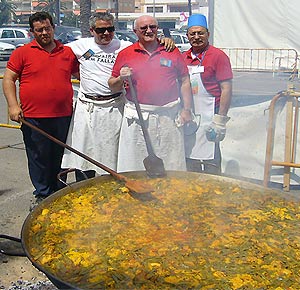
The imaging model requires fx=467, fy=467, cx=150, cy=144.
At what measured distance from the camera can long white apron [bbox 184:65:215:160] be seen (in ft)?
13.7

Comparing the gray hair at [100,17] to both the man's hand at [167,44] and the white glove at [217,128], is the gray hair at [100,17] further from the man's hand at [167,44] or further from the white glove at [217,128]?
the white glove at [217,128]

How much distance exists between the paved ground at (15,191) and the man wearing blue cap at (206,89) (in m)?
1.23

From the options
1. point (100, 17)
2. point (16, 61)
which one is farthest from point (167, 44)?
point (16, 61)

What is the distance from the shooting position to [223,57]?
409cm

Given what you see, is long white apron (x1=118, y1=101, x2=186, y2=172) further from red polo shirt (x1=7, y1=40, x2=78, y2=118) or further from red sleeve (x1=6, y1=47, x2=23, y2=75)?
red sleeve (x1=6, y1=47, x2=23, y2=75)

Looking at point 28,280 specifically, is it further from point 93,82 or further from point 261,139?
point 261,139

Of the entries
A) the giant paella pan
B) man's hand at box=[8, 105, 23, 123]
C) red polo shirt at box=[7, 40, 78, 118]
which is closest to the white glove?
the giant paella pan

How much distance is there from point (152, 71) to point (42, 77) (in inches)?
37.8

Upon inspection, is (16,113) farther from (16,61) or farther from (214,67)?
(214,67)

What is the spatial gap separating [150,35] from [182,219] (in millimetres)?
1654

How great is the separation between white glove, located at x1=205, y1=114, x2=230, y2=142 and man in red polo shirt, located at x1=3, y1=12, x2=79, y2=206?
4.22ft

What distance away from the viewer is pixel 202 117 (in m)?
4.29

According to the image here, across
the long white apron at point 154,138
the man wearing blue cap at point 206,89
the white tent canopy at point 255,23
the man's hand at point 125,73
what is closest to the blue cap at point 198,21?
the man wearing blue cap at point 206,89

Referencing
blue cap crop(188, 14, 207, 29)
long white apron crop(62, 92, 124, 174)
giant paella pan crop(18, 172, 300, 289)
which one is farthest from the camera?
long white apron crop(62, 92, 124, 174)
